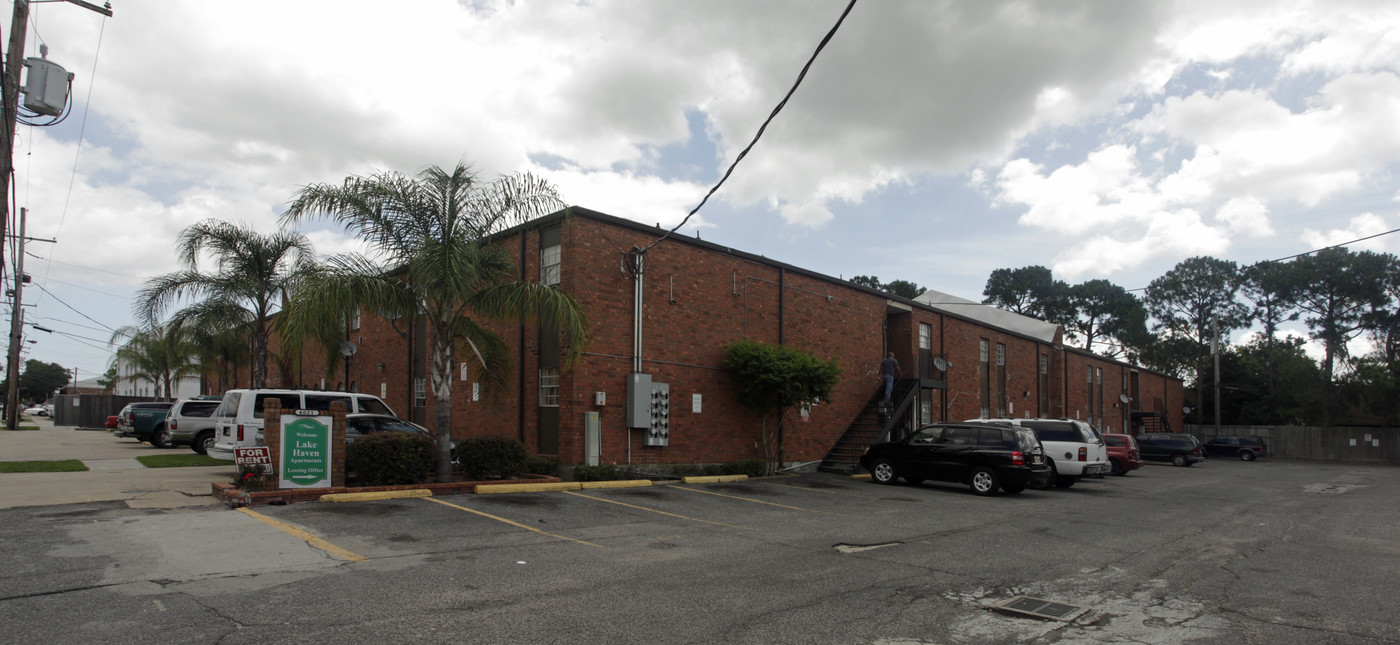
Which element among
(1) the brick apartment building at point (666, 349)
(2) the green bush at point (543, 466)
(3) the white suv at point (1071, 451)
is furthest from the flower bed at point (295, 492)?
(3) the white suv at point (1071, 451)

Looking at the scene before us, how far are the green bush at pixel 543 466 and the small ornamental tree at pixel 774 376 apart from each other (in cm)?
521

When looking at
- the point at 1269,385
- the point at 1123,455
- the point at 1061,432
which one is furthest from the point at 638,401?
the point at 1269,385

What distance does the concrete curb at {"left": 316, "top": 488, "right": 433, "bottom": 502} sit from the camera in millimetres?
11900

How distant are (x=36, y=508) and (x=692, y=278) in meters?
12.5

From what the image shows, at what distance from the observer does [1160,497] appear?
18031mm

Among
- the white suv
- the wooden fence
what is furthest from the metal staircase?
the wooden fence

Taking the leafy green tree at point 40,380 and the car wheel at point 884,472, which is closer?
the car wheel at point 884,472

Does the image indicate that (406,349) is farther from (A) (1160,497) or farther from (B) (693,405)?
(A) (1160,497)

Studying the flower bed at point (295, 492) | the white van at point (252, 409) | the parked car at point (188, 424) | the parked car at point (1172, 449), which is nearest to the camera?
the flower bed at point (295, 492)

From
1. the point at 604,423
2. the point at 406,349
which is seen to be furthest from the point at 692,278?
the point at 406,349

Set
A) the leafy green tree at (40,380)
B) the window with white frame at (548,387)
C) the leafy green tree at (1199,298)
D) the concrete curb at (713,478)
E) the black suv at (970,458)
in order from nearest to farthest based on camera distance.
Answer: the black suv at (970,458) → the concrete curb at (713,478) → the window with white frame at (548,387) → the leafy green tree at (1199,298) → the leafy green tree at (40,380)

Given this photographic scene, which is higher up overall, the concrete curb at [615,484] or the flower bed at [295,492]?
the flower bed at [295,492]

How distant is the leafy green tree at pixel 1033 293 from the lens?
76750 millimetres

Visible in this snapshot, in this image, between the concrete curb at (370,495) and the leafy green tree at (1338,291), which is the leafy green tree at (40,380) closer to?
the concrete curb at (370,495)
